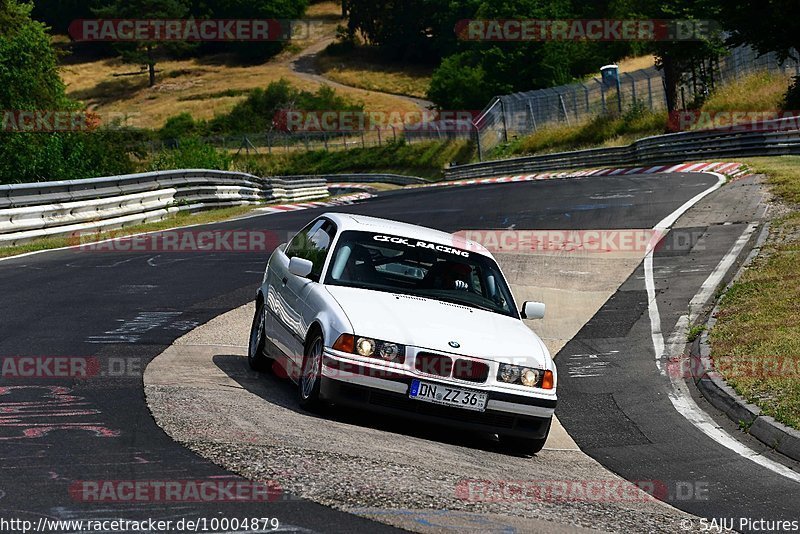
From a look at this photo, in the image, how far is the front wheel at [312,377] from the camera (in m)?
8.49

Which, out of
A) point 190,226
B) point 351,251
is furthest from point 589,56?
point 351,251

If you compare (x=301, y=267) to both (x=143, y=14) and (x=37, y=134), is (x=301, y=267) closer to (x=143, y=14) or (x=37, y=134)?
(x=37, y=134)

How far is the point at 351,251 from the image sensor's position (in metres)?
9.79

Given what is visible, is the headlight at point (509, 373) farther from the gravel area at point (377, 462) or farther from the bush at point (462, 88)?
the bush at point (462, 88)

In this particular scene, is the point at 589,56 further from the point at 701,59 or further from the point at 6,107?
the point at 6,107

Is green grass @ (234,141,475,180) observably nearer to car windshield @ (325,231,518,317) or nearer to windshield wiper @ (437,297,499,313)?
car windshield @ (325,231,518,317)

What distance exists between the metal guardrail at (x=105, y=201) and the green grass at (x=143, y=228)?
15 centimetres

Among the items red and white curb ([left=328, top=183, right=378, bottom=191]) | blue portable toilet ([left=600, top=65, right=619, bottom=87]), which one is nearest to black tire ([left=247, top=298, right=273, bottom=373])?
blue portable toilet ([left=600, top=65, right=619, bottom=87])

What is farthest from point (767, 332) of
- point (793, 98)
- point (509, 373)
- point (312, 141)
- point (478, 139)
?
point (312, 141)

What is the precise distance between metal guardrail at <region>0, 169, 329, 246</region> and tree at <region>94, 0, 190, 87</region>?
106422mm

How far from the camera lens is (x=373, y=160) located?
82.6m

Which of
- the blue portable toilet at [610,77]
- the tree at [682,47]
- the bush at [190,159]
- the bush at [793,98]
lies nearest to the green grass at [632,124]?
the bush at [793,98]

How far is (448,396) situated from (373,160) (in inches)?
2944

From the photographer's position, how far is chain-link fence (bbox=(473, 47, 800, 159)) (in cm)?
5059
